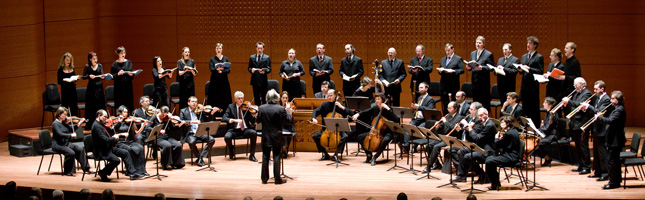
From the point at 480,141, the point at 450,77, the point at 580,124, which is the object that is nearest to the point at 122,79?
the point at 450,77

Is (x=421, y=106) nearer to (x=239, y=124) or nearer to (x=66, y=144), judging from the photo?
(x=239, y=124)

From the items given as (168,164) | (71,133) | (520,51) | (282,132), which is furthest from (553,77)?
(71,133)

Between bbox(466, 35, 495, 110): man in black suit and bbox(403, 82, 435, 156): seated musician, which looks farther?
bbox(466, 35, 495, 110): man in black suit

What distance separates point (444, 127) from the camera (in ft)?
29.9

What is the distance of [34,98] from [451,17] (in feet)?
23.5

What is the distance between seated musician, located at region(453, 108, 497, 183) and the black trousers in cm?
138

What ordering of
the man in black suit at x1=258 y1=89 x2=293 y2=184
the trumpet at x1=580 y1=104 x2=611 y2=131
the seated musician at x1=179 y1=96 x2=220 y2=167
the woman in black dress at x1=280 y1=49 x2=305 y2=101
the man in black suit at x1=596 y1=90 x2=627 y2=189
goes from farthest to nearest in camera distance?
the woman in black dress at x1=280 y1=49 x2=305 y2=101, the seated musician at x1=179 y1=96 x2=220 y2=167, the man in black suit at x1=258 y1=89 x2=293 y2=184, the trumpet at x1=580 y1=104 x2=611 y2=131, the man in black suit at x1=596 y1=90 x2=627 y2=189

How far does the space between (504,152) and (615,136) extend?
3.90 feet

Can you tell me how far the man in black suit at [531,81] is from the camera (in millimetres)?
10094

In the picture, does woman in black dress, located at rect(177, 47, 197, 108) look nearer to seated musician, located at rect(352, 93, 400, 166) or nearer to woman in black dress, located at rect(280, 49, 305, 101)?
woman in black dress, located at rect(280, 49, 305, 101)

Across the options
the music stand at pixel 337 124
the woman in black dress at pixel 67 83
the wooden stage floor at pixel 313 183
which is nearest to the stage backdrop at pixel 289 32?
the woman in black dress at pixel 67 83

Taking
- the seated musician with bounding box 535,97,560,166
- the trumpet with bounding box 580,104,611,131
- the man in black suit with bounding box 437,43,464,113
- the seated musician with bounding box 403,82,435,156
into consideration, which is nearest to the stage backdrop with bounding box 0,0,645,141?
the man in black suit with bounding box 437,43,464,113

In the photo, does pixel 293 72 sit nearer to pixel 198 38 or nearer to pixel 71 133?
pixel 198 38

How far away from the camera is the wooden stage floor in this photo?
776 cm
